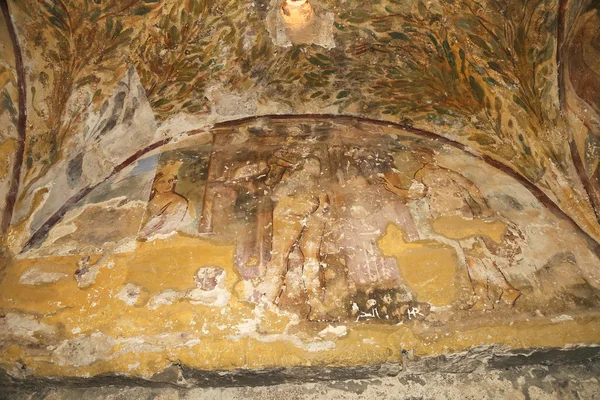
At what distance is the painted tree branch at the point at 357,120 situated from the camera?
3385mm

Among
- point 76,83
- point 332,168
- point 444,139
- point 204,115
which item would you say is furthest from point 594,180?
point 76,83

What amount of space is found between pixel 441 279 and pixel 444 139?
1.66m

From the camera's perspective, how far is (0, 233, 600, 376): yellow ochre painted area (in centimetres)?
273

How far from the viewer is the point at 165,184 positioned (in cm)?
381

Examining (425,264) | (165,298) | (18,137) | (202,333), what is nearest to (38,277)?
(165,298)

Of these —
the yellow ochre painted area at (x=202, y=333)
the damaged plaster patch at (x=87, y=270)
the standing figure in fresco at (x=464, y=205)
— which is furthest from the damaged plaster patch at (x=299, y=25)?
the damaged plaster patch at (x=87, y=270)

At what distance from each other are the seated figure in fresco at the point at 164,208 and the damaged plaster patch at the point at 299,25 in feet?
5.11

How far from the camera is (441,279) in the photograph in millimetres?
3092

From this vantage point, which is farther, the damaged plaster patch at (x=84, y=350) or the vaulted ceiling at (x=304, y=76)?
the vaulted ceiling at (x=304, y=76)

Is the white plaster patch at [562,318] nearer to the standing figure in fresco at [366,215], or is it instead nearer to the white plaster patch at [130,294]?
the standing figure in fresco at [366,215]

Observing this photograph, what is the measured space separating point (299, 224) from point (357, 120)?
1525mm

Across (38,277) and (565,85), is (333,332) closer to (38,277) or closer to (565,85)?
(38,277)

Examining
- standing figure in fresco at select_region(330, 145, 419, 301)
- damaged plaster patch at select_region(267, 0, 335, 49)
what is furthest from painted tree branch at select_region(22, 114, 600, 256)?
damaged plaster patch at select_region(267, 0, 335, 49)

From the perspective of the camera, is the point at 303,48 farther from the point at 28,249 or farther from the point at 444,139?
the point at 28,249
